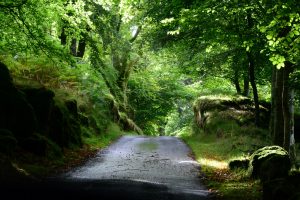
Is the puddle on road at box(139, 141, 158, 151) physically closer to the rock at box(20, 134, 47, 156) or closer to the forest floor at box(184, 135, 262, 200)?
the forest floor at box(184, 135, 262, 200)

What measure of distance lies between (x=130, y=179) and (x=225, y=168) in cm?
414

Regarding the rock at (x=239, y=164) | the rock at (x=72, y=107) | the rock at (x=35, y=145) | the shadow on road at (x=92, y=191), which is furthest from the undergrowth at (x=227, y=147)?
the rock at (x=72, y=107)

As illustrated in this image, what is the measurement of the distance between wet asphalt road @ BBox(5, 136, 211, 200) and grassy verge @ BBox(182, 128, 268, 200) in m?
0.41

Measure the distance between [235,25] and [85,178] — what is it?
324 inches

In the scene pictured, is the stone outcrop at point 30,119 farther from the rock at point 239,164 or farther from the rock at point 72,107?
the rock at point 239,164

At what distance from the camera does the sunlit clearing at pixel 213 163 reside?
14.6 metres

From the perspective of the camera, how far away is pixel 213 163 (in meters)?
15.3

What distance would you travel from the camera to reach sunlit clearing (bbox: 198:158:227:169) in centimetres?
1465

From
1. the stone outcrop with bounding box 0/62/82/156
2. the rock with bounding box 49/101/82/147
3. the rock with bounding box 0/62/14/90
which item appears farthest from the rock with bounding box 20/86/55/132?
the rock with bounding box 0/62/14/90

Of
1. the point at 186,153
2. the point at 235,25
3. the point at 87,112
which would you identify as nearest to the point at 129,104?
the point at 87,112

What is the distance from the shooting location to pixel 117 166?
1409cm

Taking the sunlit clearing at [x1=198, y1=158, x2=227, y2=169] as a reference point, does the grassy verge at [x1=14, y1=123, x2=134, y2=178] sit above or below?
above

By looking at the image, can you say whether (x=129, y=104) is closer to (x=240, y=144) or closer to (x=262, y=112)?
(x=262, y=112)

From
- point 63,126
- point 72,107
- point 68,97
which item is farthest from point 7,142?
point 68,97
